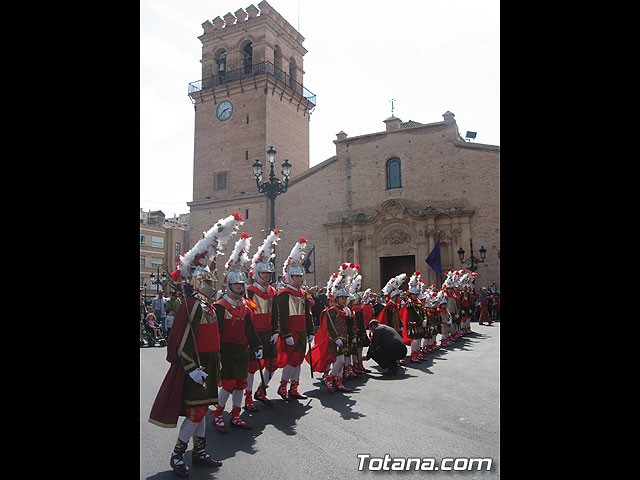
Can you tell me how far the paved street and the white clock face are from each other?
26.5 meters

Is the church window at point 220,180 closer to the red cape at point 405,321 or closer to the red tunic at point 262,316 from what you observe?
the red cape at point 405,321

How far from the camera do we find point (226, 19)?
3344cm

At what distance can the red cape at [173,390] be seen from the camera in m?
4.30

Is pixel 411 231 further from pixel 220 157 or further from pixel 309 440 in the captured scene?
pixel 309 440

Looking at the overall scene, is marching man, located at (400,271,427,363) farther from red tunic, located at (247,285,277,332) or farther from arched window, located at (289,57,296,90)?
arched window, located at (289,57,296,90)

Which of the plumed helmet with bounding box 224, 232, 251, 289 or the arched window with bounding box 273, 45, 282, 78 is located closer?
the plumed helmet with bounding box 224, 232, 251, 289

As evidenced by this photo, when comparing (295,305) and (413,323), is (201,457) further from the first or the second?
(413,323)

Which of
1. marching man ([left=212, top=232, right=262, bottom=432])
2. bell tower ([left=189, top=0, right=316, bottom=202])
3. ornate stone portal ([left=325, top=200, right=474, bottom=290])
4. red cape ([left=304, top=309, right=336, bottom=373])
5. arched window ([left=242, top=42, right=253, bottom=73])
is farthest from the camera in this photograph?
arched window ([left=242, top=42, right=253, bottom=73])

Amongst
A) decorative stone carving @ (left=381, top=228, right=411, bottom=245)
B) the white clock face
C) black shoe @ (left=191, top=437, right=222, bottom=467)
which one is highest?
the white clock face

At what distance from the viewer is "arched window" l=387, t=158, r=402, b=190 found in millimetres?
28906

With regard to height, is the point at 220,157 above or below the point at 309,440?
above

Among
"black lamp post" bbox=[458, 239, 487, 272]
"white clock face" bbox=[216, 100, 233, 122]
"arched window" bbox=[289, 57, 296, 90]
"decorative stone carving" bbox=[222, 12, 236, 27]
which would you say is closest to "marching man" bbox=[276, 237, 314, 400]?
"black lamp post" bbox=[458, 239, 487, 272]
